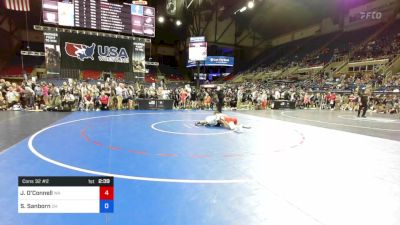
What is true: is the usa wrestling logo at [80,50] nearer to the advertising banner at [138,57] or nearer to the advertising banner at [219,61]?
the advertising banner at [138,57]

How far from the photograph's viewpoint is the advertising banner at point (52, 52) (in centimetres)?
1963

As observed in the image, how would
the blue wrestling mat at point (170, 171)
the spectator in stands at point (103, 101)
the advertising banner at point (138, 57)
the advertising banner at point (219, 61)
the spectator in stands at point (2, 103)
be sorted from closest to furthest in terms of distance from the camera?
the blue wrestling mat at point (170, 171)
the spectator in stands at point (2, 103)
the spectator in stands at point (103, 101)
the advertising banner at point (138, 57)
the advertising banner at point (219, 61)

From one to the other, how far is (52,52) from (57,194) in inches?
837

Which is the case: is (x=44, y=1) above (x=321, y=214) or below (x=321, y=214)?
above

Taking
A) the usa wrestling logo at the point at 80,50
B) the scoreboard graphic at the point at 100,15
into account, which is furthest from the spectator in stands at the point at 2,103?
the usa wrestling logo at the point at 80,50

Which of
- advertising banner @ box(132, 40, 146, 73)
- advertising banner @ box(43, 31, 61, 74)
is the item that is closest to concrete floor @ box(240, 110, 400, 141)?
advertising banner @ box(132, 40, 146, 73)

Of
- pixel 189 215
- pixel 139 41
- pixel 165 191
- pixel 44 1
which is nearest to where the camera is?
pixel 189 215

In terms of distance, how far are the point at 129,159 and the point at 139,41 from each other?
18735 mm

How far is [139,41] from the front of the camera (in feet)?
73.6

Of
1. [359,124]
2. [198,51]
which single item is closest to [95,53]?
[198,51]

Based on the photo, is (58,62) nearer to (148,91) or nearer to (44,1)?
(44,1)

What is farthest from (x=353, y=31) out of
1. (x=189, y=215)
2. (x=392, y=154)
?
(x=189, y=215)

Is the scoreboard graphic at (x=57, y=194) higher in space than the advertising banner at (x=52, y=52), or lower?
lower

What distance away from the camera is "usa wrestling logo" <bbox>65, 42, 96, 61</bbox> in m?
20.6
